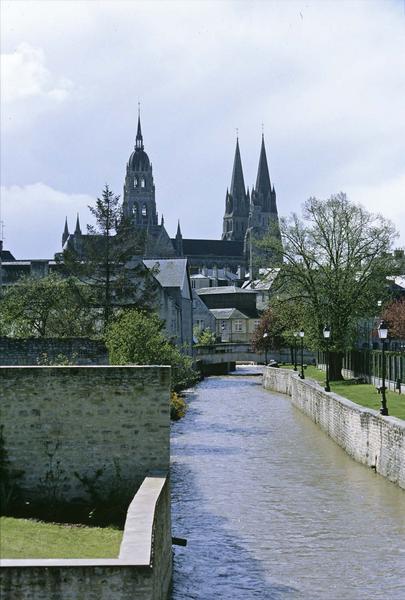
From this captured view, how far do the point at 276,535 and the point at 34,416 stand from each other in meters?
6.20

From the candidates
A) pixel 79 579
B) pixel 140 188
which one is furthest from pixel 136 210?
pixel 79 579

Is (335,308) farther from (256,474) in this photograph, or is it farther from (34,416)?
(34,416)

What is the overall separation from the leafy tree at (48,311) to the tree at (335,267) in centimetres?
1217

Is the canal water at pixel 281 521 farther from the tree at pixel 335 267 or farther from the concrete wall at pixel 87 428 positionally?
the tree at pixel 335 267

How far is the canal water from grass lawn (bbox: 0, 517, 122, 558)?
1794mm

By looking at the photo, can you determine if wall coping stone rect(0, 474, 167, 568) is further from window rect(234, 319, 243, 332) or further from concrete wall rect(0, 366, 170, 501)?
window rect(234, 319, 243, 332)

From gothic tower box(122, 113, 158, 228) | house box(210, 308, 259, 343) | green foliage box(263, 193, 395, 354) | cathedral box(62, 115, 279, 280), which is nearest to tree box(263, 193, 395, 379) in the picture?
green foliage box(263, 193, 395, 354)

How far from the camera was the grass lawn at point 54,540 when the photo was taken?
1281 cm

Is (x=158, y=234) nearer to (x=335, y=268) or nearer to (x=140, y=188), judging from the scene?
(x=140, y=188)

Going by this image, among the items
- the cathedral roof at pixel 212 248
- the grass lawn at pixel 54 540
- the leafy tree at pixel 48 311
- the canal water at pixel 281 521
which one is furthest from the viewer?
the cathedral roof at pixel 212 248

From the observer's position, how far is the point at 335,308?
52500 mm

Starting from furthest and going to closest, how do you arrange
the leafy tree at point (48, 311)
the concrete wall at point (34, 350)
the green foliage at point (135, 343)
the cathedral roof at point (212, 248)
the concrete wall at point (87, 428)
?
the cathedral roof at point (212, 248) < the leafy tree at point (48, 311) < the green foliage at point (135, 343) < the concrete wall at point (34, 350) < the concrete wall at point (87, 428)

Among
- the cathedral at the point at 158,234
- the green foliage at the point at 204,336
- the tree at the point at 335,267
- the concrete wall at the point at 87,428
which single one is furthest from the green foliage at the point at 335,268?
the cathedral at the point at 158,234

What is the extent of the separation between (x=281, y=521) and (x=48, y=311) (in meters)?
30.9
